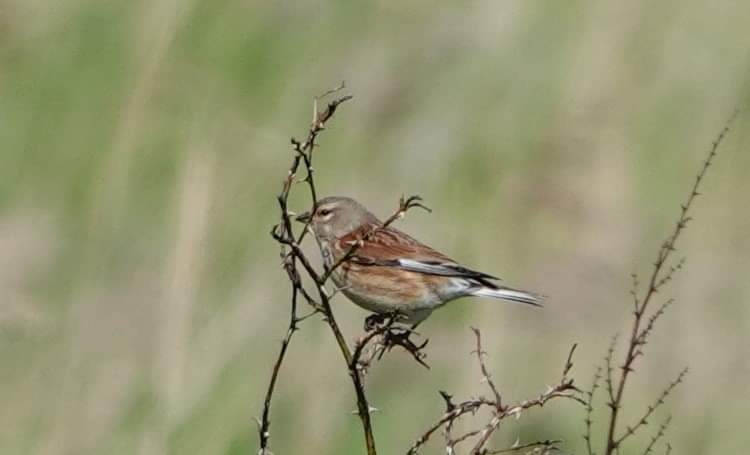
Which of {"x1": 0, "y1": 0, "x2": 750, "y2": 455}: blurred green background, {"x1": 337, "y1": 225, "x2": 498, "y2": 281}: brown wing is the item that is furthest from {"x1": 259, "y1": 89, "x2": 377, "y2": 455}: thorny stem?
{"x1": 337, "y1": 225, "x2": 498, "y2": 281}: brown wing

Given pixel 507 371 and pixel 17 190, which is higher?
pixel 17 190

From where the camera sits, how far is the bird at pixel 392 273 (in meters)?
5.67

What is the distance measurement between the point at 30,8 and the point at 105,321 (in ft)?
11.7

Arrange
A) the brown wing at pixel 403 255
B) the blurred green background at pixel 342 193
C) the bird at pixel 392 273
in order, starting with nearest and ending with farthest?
the bird at pixel 392 273, the brown wing at pixel 403 255, the blurred green background at pixel 342 193

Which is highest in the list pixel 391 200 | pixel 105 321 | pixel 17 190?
pixel 17 190

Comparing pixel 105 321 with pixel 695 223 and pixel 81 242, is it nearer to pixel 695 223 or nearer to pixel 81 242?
pixel 81 242

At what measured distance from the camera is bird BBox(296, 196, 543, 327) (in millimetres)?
5668

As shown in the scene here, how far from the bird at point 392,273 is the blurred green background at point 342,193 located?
408 millimetres

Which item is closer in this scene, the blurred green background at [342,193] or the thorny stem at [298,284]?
the thorny stem at [298,284]

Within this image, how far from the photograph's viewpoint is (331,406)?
6.12 m

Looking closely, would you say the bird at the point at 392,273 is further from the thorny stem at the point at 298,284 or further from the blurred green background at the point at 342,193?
the thorny stem at the point at 298,284

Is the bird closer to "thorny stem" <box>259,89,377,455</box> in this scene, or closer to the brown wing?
the brown wing

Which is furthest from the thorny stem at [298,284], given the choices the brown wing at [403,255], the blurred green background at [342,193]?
the brown wing at [403,255]

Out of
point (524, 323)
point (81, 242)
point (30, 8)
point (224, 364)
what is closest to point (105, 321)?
point (81, 242)
